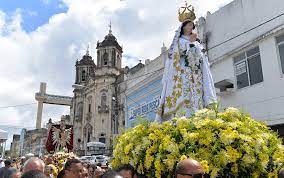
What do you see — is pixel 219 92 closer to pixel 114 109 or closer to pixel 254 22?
pixel 254 22

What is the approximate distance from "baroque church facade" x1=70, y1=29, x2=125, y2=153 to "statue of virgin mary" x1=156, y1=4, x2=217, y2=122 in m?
27.7

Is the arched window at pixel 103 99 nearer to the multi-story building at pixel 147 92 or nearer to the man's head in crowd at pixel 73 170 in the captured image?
the multi-story building at pixel 147 92

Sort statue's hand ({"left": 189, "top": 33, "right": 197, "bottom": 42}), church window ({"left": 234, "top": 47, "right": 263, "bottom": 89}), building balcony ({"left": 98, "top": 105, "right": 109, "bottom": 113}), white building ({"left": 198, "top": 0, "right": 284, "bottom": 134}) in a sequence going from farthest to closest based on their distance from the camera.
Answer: building balcony ({"left": 98, "top": 105, "right": 109, "bottom": 113}) < church window ({"left": 234, "top": 47, "right": 263, "bottom": 89}) < white building ({"left": 198, "top": 0, "right": 284, "bottom": 134}) < statue's hand ({"left": 189, "top": 33, "right": 197, "bottom": 42})

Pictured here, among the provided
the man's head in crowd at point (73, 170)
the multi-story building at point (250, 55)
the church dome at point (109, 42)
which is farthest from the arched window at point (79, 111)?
the man's head in crowd at point (73, 170)

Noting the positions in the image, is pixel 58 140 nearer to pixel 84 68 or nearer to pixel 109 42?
pixel 109 42

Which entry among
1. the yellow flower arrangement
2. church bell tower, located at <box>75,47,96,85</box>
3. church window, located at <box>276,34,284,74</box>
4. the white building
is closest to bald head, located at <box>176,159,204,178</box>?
the yellow flower arrangement

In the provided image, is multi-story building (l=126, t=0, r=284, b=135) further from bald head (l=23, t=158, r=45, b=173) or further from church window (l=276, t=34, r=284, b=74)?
bald head (l=23, t=158, r=45, b=173)

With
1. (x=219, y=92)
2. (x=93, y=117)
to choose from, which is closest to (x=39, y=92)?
(x=93, y=117)

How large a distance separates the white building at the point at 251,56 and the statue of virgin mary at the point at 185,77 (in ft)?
19.4

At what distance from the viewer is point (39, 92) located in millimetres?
53125

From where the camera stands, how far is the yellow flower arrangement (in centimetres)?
304

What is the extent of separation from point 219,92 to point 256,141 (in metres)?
9.87

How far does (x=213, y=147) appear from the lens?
308 centimetres

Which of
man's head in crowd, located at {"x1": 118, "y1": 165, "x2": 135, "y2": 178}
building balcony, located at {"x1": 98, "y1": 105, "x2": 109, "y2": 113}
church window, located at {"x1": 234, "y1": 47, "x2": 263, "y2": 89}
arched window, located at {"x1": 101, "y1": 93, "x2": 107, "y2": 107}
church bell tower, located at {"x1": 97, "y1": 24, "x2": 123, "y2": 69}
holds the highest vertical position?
church bell tower, located at {"x1": 97, "y1": 24, "x2": 123, "y2": 69}
